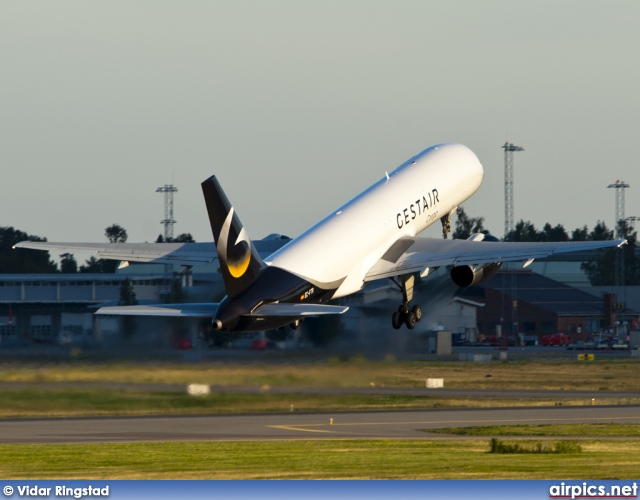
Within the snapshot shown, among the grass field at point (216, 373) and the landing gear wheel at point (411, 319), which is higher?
the landing gear wheel at point (411, 319)

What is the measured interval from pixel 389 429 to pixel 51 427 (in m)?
12.8

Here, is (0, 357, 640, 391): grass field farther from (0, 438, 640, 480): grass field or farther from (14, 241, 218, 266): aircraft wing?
(0, 438, 640, 480): grass field

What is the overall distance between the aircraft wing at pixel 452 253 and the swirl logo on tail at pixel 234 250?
7743 mm

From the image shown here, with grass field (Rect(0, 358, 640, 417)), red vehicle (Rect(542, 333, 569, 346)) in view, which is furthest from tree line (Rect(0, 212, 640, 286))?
grass field (Rect(0, 358, 640, 417))

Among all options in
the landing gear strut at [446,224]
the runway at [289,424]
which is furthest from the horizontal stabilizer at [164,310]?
the landing gear strut at [446,224]

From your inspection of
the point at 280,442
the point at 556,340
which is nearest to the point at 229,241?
the point at 280,442

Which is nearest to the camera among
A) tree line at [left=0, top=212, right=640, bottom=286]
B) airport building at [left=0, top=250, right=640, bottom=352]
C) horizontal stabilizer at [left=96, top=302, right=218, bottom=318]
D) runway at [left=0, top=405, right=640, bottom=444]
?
horizontal stabilizer at [left=96, top=302, right=218, bottom=318]

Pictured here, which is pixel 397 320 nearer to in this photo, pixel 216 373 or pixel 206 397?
pixel 216 373

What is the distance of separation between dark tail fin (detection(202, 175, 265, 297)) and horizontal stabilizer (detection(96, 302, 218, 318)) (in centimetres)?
102

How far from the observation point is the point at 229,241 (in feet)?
141

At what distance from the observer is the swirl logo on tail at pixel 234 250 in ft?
140

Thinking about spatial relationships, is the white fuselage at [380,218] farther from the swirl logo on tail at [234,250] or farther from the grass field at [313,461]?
the grass field at [313,461]

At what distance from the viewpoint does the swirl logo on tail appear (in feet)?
140

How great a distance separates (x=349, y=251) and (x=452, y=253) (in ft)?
16.3
